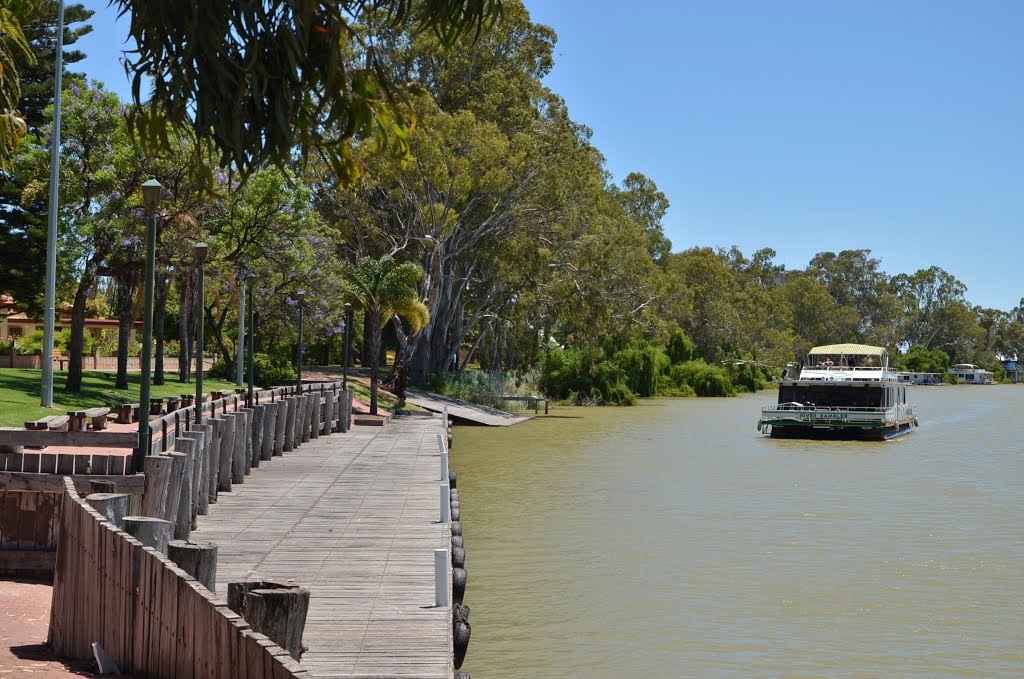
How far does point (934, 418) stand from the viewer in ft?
233

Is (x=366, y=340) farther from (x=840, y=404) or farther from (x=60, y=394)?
(x=60, y=394)

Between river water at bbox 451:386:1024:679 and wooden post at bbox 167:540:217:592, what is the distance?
499 cm

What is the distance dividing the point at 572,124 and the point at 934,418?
2757cm

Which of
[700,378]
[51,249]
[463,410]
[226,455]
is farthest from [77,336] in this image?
[700,378]

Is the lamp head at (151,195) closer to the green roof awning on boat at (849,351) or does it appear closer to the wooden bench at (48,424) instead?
the wooden bench at (48,424)

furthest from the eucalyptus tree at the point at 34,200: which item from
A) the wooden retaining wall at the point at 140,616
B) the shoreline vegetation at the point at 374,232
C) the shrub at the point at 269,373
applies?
the wooden retaining wall at the point at 140,616

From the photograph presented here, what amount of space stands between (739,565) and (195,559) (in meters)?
12.5

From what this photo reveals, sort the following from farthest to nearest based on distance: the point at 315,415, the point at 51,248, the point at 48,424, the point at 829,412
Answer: the point at 829,412 → the point at 315,415 → the point at 51,248 → the point at 48,424

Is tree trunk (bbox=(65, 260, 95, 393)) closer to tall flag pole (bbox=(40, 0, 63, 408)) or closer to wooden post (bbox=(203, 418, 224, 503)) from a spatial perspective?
tall flag pole (bbox=(40, 0, 63, 408))

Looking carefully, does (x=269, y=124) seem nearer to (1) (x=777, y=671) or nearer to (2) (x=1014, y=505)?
(1) (x=777, y=671)

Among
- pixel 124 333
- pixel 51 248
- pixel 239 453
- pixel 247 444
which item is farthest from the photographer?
pixel 124 333

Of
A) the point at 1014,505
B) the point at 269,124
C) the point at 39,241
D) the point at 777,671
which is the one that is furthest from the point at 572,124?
the point at 269,124

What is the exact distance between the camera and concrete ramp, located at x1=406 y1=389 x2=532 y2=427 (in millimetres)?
49938

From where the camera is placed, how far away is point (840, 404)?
164 ft
